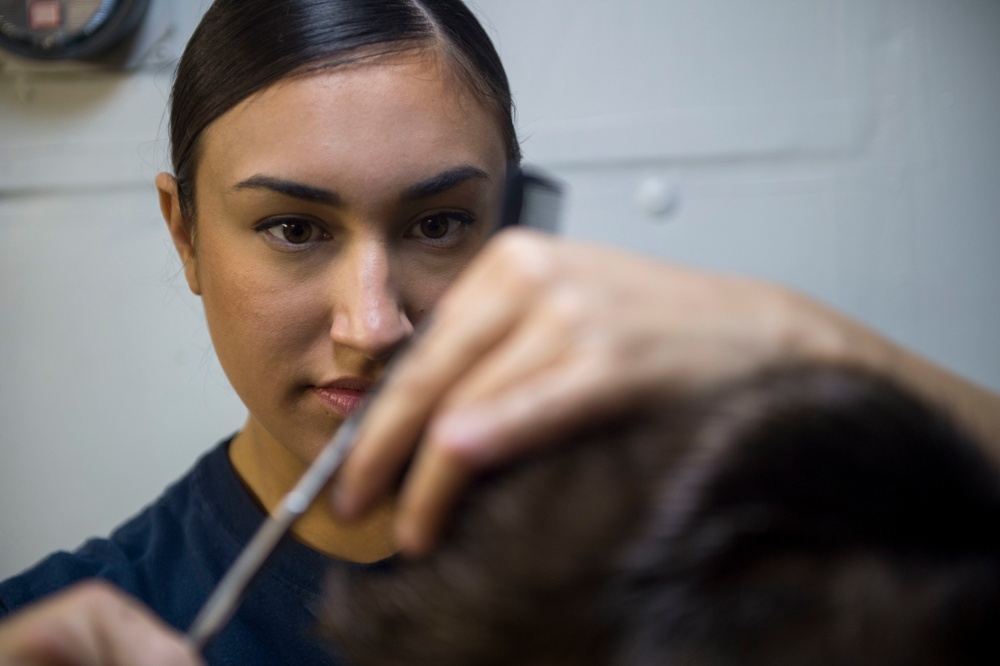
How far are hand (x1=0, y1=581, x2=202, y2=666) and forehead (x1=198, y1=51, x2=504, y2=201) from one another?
1.52ft

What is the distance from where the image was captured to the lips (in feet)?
2.80

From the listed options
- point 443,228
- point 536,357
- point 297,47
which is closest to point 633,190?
point 443,228

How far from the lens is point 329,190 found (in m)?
0.82

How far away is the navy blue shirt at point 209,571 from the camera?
90 cm

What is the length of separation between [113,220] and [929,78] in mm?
1295

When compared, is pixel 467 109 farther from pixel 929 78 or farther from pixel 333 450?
pixel 929 78

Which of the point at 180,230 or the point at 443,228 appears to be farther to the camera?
the point at 180,230

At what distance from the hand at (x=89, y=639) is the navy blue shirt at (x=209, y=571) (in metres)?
0.44

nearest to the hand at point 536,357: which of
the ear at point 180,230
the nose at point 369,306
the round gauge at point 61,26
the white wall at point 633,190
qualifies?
the nose at point 369,306

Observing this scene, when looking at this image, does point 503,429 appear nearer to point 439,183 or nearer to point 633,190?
point 439,183

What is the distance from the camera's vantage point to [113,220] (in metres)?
1.35

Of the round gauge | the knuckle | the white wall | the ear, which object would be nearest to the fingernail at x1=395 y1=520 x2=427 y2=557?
the knuckle

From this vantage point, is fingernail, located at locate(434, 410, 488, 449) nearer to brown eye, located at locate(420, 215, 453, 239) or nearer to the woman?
the woman

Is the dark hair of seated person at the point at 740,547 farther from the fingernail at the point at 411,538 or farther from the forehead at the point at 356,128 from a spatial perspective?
the forehead at the point at 356,128
